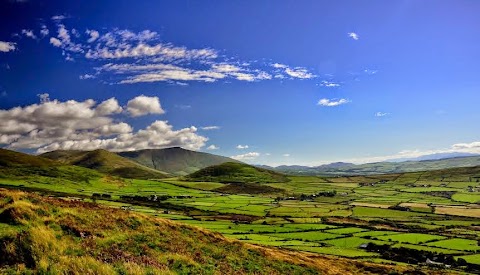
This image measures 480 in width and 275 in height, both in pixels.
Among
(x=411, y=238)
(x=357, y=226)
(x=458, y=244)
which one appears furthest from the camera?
(x=357, y=226)

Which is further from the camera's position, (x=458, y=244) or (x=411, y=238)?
(x=411, y=238)

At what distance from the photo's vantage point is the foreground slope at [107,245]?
16.4 meters

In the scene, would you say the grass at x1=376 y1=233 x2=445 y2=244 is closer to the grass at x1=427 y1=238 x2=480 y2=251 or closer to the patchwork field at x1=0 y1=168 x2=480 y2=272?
the patchwork field at x1=0 y1=168 x2=480 y2=272

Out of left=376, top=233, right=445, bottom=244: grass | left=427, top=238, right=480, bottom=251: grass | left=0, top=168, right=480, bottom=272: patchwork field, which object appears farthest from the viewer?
left=376, top=233, right=445, bottom=244: grass

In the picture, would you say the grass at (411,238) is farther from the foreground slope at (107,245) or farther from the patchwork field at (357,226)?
the foreground slope at (107,245)

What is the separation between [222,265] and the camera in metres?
28.6

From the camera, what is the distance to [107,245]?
25.9 m

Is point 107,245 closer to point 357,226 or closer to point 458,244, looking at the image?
point 458,244

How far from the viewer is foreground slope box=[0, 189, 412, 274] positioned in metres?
16.4

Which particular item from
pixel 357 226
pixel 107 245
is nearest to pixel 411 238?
pixel 357 226

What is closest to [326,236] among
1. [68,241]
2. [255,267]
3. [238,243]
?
[238,243]

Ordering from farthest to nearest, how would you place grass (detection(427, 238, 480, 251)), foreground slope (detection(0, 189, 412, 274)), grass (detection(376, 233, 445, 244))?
1. grass (detection(376, 233, 445, 244))
2. grass (detection(427, 238, 480, 251))
3. foreground slope (detection(0, 189, 412, 274))

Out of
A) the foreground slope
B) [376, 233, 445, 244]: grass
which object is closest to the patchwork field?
[376, 233, 445, 244]: grass

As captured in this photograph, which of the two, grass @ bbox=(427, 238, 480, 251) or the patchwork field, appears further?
grass @ bbox=(427, 238, 480, 251)
